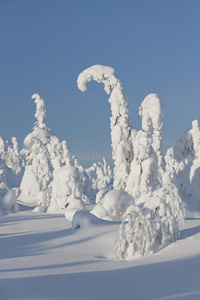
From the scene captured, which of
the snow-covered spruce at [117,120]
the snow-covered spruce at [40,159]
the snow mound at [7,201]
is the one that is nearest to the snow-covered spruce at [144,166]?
the snow-covered spruce at [117,120]

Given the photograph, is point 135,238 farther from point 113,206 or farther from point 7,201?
point 7,201

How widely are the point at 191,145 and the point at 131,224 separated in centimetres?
1417

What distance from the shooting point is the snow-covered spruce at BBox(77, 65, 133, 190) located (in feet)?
62.2

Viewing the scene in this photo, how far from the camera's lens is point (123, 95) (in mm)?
19375

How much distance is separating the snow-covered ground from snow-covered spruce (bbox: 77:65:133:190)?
33.3 feet

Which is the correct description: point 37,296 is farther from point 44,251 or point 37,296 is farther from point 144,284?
point 44,251

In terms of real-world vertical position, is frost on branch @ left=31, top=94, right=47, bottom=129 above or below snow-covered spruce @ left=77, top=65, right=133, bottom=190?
above

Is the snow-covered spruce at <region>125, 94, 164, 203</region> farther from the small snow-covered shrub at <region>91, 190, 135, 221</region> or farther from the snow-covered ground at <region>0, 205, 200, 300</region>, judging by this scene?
the snow-covered ground at <region>0, 205, 200, 300</region>

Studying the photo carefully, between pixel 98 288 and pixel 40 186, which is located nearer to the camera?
pixel 98 288

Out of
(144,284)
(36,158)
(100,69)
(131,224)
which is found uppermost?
(100,69)

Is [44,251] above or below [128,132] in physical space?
below

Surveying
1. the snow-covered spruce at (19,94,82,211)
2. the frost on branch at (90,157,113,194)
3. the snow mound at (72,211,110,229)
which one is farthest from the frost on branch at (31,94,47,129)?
the snow mound at (72,211,110,229)

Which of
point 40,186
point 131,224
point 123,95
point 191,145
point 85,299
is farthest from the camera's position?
point 40,186

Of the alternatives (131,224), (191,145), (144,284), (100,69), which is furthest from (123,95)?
(144,284)
